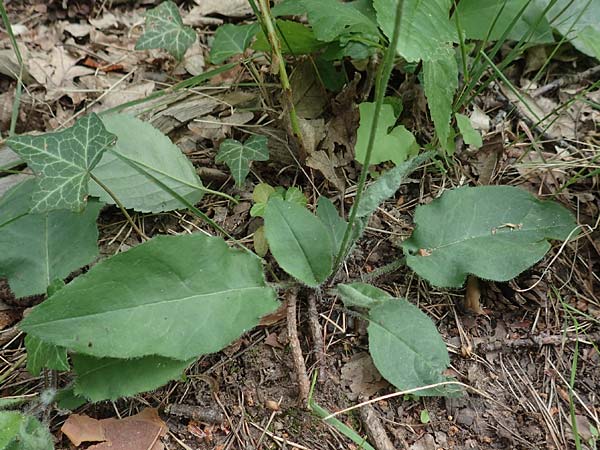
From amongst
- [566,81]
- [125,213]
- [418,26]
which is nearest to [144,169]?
[125,213]

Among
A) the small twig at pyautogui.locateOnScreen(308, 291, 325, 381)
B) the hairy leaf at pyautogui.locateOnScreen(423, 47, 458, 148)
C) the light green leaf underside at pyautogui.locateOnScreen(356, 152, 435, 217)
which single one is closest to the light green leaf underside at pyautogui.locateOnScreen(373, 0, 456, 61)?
the hairy leaf at pyautogui.locateOnScreen(423, 47, 458, 148)

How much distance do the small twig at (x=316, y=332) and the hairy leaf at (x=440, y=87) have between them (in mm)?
595

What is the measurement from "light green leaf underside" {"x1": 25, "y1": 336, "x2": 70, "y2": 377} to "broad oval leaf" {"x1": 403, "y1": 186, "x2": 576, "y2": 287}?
94cm

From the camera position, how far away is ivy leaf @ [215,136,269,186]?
64.2 inches

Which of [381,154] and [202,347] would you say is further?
[381,154]

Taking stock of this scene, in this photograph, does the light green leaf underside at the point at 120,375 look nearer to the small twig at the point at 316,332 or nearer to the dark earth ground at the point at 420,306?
the dark earth ground at the point at 420,306

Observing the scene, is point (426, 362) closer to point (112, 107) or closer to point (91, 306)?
point (91, 306)

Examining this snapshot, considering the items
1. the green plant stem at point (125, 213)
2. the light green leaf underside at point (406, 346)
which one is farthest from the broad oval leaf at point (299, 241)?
the green plant stem at point (125, 213)

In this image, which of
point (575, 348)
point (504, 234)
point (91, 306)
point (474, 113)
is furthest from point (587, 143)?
point (91, 306)

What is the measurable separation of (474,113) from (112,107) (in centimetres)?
133

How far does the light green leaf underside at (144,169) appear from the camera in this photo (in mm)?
1566

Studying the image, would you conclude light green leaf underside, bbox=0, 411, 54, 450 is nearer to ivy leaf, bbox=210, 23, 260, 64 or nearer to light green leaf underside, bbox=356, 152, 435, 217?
light green leaf underside, bbox=356, 152, 435, 217

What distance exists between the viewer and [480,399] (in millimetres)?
1391

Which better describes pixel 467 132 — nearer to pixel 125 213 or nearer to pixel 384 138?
pixel 384 138
